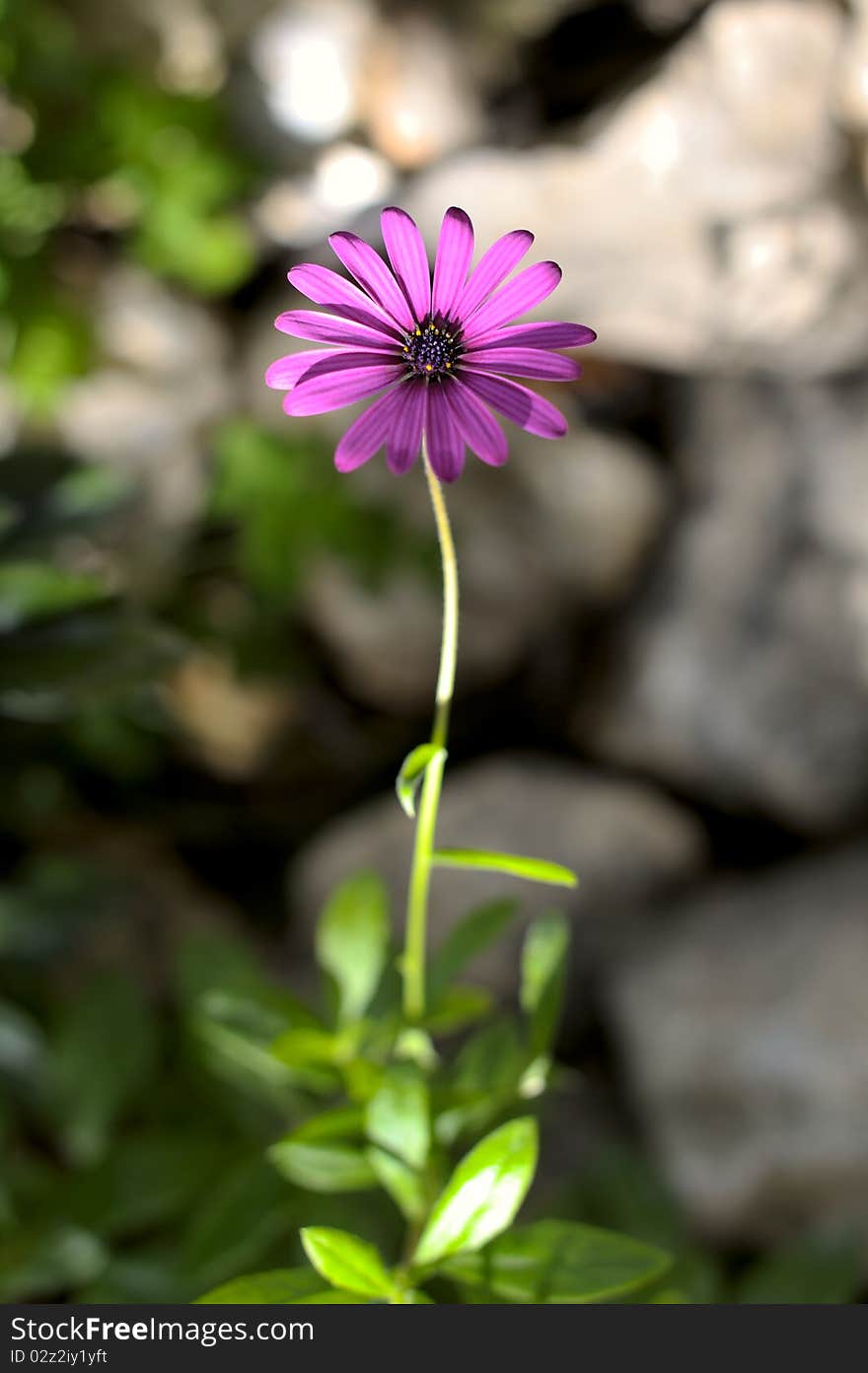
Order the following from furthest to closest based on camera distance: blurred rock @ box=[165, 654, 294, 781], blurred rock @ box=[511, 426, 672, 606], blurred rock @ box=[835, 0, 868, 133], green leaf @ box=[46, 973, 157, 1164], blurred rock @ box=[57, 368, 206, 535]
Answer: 1. blurred rock @ box=[165, 654, 294, 781]
2. blurred rock @ box=[57, 368, 206, 535]
3. blurred rock @ box=[511, 426, 672, 606]
4. blurred rock @ box=[835, 0, 868, 133]
5. green leaf @ box=[46, 973, 157, 1164]

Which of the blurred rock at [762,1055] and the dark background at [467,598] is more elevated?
the dark background at [467,598]

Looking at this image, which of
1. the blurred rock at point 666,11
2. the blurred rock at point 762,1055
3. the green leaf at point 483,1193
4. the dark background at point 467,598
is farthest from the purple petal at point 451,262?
the blurred rock at point 666,11

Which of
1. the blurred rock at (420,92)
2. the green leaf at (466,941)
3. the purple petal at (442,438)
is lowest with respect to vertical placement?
the green leaf at (466,941)

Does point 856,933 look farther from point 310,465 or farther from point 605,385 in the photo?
point 310,465

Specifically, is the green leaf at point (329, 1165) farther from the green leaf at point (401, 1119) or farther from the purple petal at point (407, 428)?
the purple petal at point (407, 428)

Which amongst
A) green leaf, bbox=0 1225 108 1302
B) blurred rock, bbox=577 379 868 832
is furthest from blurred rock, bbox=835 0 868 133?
green leaf, bbox=0 1225 108 1302

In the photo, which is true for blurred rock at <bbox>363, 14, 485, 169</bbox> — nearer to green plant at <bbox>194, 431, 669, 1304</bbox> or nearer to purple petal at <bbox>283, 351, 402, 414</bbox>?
green plant at <bbox>194, 431, 669, 1304</bbox>

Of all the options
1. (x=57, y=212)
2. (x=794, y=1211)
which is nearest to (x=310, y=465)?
(x=57, y=212)

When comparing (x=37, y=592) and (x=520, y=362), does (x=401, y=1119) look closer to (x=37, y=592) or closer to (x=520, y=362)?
(x=520, y=362)
